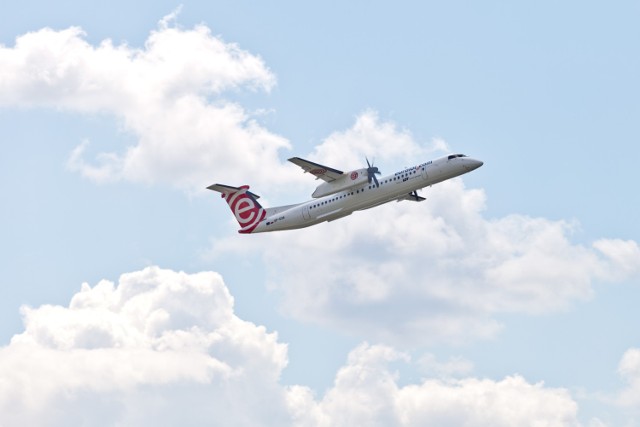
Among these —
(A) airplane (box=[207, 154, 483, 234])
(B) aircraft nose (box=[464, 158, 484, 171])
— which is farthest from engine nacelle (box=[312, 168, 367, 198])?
(B) aircraft nose (box=[464, 158, 484, 171])

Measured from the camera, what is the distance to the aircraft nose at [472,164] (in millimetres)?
98281

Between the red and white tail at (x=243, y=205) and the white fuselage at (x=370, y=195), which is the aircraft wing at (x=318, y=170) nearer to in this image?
the white fuselage at (x=370, y=195)

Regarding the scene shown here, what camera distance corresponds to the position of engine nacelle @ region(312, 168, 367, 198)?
10144 centimetres

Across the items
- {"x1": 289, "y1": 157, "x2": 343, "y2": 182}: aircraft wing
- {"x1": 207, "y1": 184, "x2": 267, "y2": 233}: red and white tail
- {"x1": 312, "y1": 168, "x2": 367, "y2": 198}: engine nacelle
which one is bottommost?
{"x1": 312, "y1": 168, "x2": 367, "y2": 198}: engine nacelle

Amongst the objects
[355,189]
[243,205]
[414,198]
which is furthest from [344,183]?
[243,205]

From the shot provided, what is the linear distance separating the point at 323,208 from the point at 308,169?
393 centimetres

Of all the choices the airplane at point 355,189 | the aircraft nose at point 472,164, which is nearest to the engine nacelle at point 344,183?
the airplane at point 355,189

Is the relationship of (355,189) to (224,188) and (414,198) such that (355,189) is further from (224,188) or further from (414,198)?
(224,188)

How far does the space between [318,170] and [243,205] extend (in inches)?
569

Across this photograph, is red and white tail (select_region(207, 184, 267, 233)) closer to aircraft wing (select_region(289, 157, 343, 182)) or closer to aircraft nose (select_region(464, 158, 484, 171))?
aircraft wing (select_region(289, 157, 343, 182))

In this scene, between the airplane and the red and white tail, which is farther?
the red and white tail

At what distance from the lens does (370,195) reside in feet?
334

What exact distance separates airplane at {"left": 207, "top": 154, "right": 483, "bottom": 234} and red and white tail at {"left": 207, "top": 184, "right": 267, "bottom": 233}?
6.73 feet

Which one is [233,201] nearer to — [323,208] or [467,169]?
[323,208]
